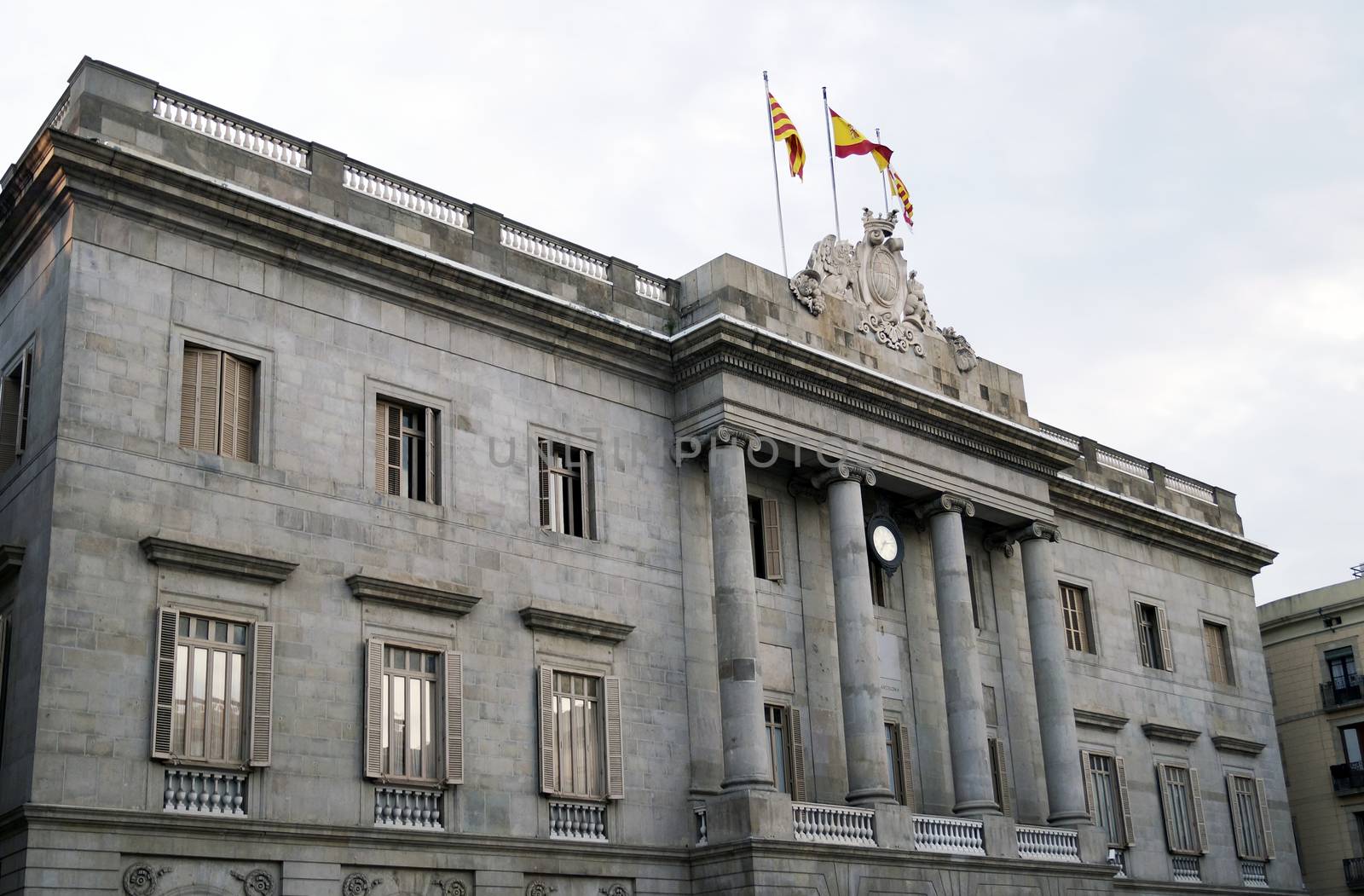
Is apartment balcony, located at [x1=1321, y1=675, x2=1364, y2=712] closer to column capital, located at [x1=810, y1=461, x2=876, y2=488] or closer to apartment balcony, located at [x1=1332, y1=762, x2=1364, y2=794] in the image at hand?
apartment balcony, located at [x1=1332, y1=762, x2=1364, y2=794]

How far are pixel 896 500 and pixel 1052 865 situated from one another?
8.19 meters

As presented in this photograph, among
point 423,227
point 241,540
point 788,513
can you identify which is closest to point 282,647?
point 241,540

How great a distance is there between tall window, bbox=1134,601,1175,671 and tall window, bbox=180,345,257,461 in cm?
2486

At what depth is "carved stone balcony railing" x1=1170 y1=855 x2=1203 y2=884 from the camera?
37.7 m

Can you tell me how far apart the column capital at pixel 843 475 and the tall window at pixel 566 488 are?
516 centimetres

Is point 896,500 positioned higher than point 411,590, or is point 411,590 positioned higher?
point 896,500

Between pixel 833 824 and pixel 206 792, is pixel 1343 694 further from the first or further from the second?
pixel 206 792

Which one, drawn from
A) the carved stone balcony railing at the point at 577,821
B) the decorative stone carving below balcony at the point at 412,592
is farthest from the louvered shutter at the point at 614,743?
the decorative stone carving below balcony at the point at 412,592

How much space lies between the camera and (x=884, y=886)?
2816 centimetres

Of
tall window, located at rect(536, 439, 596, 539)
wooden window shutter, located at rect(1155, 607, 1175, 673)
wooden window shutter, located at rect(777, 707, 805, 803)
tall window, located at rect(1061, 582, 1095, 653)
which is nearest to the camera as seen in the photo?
tall window, located at rect(536, 439, 596, 539)

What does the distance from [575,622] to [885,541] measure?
891 centimetres

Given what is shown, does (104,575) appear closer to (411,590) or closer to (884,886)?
(411,590)

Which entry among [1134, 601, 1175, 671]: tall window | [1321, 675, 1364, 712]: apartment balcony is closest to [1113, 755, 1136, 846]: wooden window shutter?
[1134, 601, 1175, 671]: tall window

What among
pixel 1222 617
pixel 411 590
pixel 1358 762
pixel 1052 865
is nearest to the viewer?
pixel 411 590
